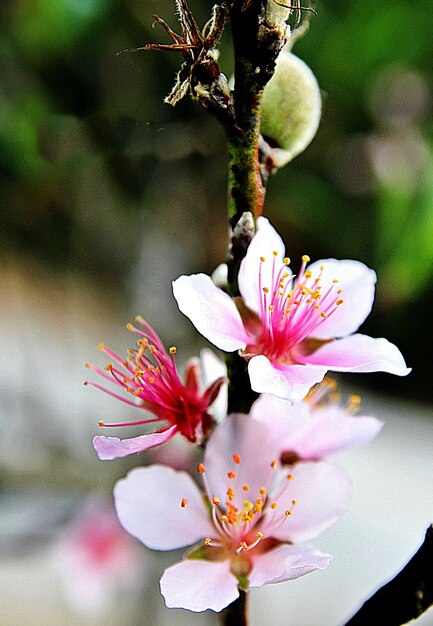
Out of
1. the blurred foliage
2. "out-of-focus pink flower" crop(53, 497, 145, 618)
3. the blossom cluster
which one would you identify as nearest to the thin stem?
the blossom cluster

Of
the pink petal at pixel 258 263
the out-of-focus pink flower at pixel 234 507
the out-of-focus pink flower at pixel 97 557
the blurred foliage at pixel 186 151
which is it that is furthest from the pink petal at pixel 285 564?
the out-of-focus pink flower at pixel 97 557

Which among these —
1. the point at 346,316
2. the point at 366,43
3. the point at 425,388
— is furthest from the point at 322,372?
the point at 425,388

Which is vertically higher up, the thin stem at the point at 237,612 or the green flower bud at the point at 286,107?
the green flower bud at the point at 286,107

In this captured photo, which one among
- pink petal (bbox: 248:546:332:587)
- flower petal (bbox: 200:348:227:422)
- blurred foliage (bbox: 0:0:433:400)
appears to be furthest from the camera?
blurred foliage (bbox: 0:0:433:400)

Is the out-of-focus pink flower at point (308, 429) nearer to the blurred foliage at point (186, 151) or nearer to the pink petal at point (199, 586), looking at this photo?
the pink petal at point (199, 586)

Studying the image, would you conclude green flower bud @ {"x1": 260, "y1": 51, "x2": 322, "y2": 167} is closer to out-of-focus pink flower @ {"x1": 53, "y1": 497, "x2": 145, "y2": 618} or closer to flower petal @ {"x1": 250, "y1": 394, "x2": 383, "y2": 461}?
flower petal @ {"x1": 250, "y1": 394, "x2": 383, "y2": 461}

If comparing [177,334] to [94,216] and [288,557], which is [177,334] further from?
[288,557]

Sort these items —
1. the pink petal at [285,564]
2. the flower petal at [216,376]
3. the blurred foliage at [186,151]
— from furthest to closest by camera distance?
the blurred foliage at [186,151], the flower petal at [216,376], the pink petal at [285,564]
